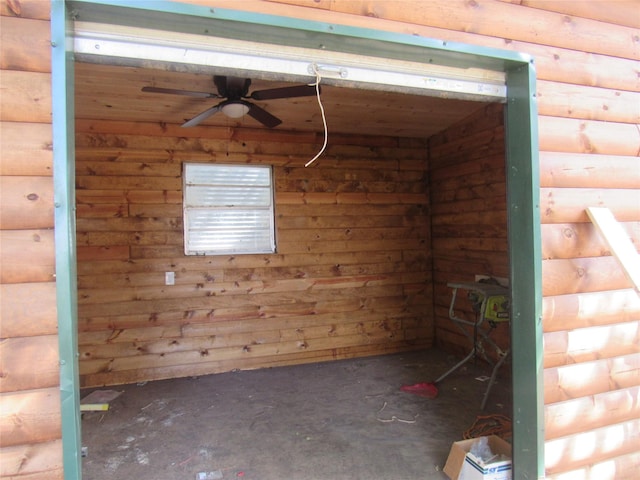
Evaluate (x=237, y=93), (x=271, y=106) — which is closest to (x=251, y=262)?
(x=271, y=106)

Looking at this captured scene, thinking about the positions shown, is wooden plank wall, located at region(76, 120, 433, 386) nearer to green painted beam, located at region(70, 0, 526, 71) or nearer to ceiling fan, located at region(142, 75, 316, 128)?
ceiling fan, located at region(142, 75, 316, 128)

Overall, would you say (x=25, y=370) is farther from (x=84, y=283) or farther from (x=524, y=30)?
(x=84, y=283)

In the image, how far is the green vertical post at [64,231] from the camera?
1.10 meters

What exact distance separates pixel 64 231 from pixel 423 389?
122 inches

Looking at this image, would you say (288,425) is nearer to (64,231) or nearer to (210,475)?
(210,475)

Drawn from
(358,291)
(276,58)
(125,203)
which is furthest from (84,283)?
(276,58)

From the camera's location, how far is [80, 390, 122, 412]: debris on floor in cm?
312

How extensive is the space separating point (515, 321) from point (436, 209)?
321cm

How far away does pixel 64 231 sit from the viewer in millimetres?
1107

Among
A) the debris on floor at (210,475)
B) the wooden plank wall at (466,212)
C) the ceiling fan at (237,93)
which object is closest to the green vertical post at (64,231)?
the debris on floor at (210,475)

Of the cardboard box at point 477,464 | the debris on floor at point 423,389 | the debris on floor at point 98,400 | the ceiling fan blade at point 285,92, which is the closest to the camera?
the cardboard box at point 477,464

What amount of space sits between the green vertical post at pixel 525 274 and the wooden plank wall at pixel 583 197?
68 millimetres

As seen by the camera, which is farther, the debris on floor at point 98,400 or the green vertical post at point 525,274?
the debris on floor at point 98,400

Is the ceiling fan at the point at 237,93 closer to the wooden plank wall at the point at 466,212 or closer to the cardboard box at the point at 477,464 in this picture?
the wooden plank wall at the point at 466,212
